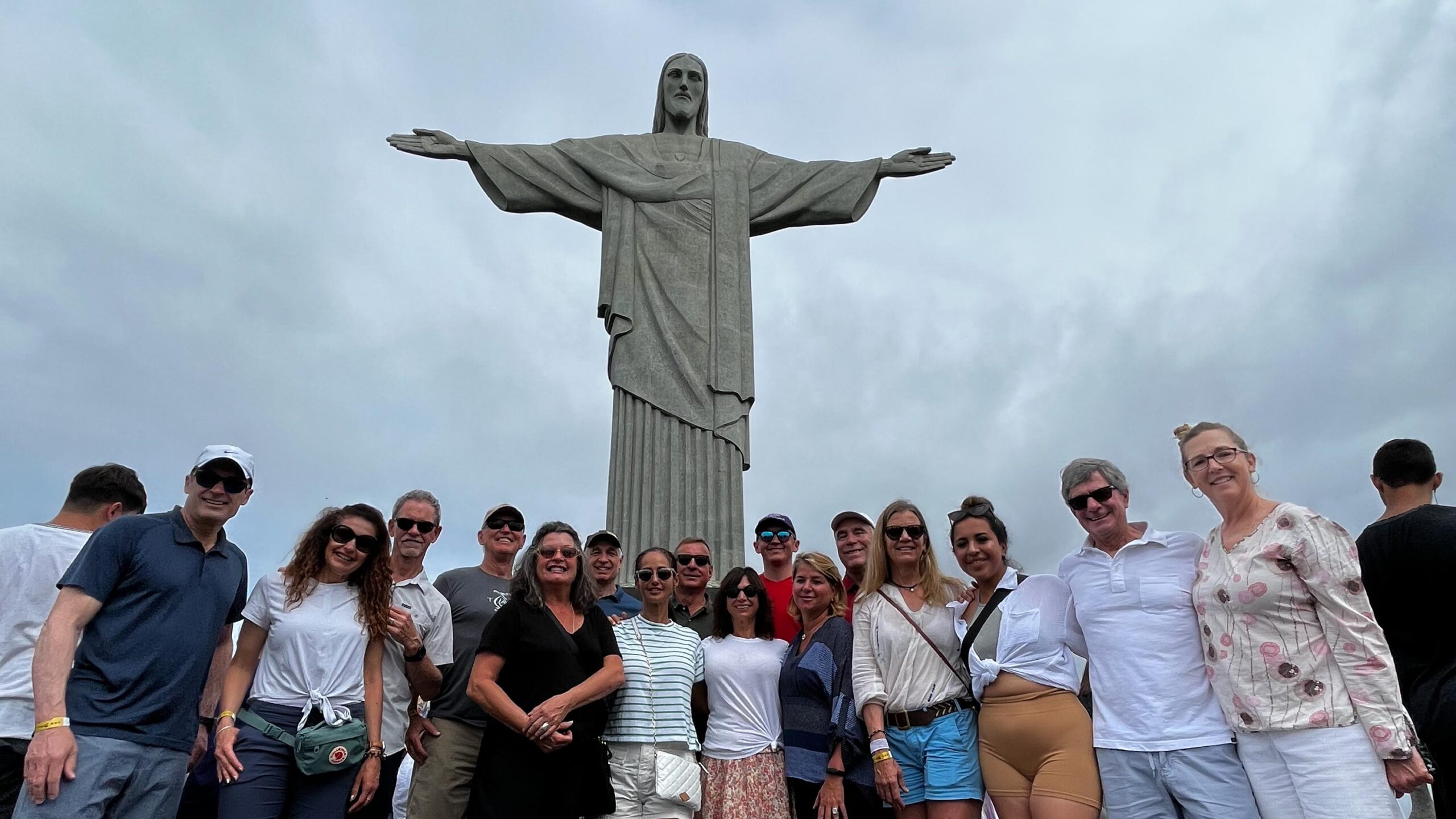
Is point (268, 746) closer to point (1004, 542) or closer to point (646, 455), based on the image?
point (1004, 542)

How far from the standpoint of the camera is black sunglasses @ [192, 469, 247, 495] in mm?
3770

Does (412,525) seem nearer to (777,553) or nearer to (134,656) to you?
(134,656)

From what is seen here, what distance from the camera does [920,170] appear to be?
922cm

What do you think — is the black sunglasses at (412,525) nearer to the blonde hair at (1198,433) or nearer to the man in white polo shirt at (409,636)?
the man in white polo shirt at (409,636)

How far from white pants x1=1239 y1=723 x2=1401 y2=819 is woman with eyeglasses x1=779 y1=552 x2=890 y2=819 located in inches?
59.3

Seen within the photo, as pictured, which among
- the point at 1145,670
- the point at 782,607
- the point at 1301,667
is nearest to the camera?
the point at 1301,667

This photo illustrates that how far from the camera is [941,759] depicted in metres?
4.01

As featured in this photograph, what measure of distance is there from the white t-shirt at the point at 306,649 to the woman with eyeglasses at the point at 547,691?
19.4 inches

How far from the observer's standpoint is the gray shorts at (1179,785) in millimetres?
3416

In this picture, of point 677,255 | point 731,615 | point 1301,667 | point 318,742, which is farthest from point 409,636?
point 677,255

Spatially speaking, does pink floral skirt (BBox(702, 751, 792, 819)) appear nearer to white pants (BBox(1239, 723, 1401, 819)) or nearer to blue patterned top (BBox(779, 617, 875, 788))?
blue patterned top (BBox(779, 617, 875, 788))

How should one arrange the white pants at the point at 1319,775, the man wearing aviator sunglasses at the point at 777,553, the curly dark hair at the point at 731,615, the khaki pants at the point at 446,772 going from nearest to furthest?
the white pants at the point at 1319,775
the khaki pants at the point at 446,772
the curly dark hair at the point at 731,615
the man wearing aviator sunglasses at the point at 777,553

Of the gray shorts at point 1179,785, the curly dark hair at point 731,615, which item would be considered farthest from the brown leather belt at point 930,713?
the curly dark hair at point 731,615

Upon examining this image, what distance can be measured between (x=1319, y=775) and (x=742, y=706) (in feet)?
7.43
